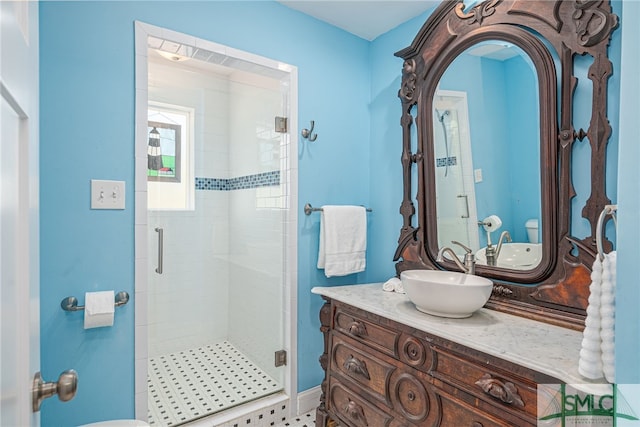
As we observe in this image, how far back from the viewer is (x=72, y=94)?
1517 millimetres

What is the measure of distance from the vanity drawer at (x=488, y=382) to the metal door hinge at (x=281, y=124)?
4.92 feet

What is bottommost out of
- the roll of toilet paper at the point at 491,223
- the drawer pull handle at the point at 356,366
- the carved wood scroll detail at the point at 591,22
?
the drawer pull handle at the point at 356,366

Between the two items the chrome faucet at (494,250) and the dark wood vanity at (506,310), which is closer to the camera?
the dark wood vanity at (506,310)

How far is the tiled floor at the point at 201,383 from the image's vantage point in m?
2.06

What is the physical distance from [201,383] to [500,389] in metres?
1.97

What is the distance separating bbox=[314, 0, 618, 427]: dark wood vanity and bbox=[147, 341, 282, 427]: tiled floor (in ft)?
2.05

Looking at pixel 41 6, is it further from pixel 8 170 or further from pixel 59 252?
pixel 8 170

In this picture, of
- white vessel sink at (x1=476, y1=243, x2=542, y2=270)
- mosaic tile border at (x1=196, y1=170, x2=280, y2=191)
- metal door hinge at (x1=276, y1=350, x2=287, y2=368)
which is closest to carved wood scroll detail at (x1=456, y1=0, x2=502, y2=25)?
white vessel sink at (x1=476, y1=243, x2=542, y2=270)

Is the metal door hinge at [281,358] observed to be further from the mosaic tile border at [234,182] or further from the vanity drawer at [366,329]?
the mosaic tile border at [234,182]

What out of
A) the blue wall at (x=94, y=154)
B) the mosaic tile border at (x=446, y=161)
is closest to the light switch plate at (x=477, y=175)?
the mosaic tile border at (x=446, y=161)

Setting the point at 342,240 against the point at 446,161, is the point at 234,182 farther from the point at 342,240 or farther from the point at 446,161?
the point at 446,161

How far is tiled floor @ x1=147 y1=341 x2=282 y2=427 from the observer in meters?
2.06

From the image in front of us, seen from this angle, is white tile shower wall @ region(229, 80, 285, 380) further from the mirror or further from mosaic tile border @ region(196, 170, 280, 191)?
the mirror

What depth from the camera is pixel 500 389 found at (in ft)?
3.75
